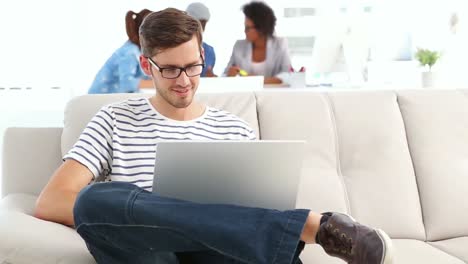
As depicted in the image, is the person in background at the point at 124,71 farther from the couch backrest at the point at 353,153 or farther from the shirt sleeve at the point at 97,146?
the shirt sleeve at the point at 97,146

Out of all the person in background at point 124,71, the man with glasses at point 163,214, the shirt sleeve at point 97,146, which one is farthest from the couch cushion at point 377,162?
the person in background at point 124,71

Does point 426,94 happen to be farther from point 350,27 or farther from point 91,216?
point 350,27

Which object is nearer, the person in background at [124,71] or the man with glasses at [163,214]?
the man with glasses at [163,214]

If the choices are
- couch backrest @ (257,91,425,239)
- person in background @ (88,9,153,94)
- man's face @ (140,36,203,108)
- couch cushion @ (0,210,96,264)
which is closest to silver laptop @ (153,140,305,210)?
couch cushion @ (0,210,96,264)

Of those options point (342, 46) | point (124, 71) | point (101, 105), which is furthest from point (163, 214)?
point (342, 46)

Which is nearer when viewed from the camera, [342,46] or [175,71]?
[175,71]

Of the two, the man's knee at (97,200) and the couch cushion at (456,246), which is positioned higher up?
the man's knee at (97,200)

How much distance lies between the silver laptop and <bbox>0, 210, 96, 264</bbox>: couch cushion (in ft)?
0.80

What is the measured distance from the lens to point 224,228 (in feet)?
4.37

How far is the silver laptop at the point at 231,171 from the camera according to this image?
1.37 metres

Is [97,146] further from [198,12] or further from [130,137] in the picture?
[198,12]

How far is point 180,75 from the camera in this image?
1.71 meters

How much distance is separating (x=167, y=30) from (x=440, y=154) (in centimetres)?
97

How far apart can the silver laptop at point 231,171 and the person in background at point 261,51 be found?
3.02 metres
